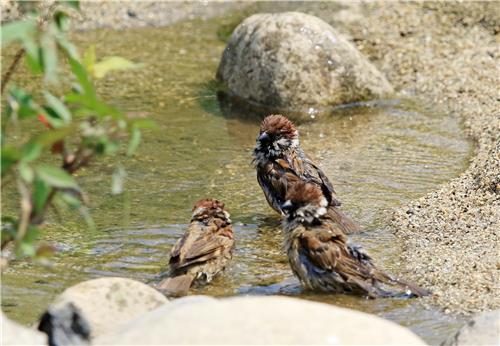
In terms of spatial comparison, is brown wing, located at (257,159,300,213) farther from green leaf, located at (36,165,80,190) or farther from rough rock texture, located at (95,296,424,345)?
green leaf, located at (36,165,80,190)

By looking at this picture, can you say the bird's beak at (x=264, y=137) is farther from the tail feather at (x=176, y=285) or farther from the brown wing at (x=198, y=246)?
the tail feather at (x=176, y=285)

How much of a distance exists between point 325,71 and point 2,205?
186 inches

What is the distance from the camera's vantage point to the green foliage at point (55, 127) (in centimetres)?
392

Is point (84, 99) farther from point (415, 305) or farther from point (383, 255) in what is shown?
point (383, 255)

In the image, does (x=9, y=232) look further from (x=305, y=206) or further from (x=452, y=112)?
(x=452, y=112)

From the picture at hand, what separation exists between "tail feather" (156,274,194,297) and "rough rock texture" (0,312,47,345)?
5.78 feet

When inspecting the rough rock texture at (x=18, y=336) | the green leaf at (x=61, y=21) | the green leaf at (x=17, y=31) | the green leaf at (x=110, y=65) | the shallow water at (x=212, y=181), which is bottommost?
the shallow water at (x=212, y=181)

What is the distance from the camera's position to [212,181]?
340 inches

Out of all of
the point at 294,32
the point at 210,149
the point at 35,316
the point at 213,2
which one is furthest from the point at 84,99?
the point at 213,2

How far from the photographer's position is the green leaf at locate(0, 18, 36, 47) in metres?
3.85

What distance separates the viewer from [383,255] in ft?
22.5

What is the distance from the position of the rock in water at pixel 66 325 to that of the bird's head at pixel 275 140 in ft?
11.6

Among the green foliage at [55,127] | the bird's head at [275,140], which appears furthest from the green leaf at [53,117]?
the bird's head at [275,140]

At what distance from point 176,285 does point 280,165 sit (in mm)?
2073
